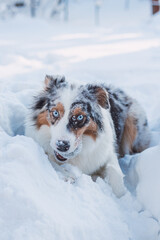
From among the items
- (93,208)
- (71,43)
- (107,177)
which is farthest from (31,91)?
(71,43)

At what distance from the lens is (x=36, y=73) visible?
5379mm

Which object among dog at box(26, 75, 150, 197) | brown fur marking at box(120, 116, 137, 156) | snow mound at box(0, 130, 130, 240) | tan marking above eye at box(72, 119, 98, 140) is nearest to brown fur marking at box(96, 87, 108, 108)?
dog at box(26, 75, 150, 197)

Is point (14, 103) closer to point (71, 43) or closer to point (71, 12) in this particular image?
point (71, 43)

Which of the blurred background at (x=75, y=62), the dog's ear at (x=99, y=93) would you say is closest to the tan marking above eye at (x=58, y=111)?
the dog's ear at (x=99, y=93)

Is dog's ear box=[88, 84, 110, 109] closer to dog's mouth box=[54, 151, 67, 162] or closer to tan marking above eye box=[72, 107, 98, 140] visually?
tan marking above eye box=[72, 107, 98, 140]

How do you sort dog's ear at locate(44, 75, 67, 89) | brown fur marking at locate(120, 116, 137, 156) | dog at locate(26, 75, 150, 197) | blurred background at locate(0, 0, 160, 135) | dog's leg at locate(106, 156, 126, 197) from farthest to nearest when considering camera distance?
blurred background at locate(0, 0, 160, 135)
brown fur marking at locate(120, 116, 137, 156)
dog's ear at locate(44, 75, 67, 89)
dog's leg at locate(106, 156, 126, 197)
dog at locate(26, 75, 150, 197)

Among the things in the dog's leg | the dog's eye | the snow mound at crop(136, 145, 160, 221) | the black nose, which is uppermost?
the dog's eye

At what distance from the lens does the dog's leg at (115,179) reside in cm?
257

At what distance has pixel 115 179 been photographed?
2662 mm

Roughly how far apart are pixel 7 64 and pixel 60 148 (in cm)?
386

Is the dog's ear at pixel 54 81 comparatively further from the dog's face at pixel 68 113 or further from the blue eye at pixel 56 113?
the blue eye at pixel 56 113

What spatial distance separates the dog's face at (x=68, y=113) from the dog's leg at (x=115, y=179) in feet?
1.01

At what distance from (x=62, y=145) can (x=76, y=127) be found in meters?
0.25

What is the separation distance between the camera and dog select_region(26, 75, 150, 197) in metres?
2.45
